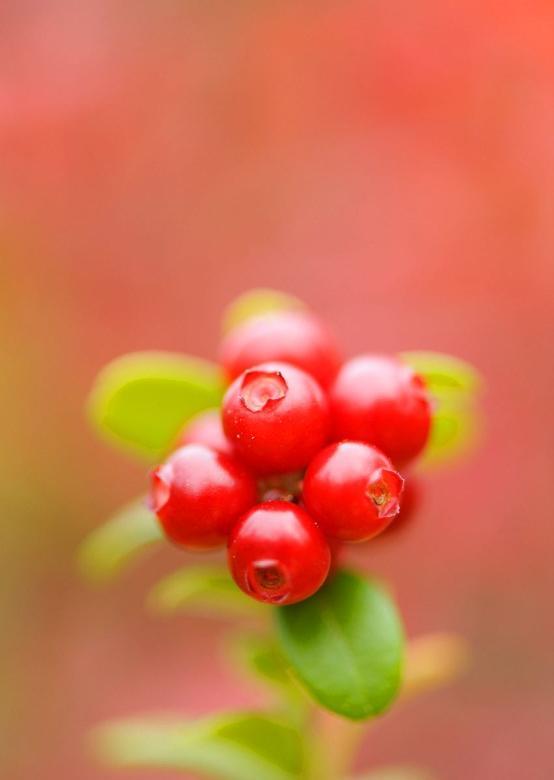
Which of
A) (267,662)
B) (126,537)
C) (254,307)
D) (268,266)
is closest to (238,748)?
(267,662)

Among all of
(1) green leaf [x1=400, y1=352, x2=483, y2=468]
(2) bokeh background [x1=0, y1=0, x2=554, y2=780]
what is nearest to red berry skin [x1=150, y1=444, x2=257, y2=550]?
(1) green leaf [x1=400, y1=352, x2=483, y2=468]

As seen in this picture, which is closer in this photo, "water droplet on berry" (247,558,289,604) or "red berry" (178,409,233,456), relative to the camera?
"water droplet on berry" (247,558,289,604)

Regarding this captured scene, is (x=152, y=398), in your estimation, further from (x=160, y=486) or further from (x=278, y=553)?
(x=278, y=553)

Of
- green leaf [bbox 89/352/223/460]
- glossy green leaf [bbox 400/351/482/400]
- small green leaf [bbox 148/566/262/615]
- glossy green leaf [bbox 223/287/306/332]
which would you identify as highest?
glossy green leaf [bbox 223/287/306/332]

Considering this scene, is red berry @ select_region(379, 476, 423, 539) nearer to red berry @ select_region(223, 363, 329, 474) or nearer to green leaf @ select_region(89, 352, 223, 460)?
red berry @ select_region(223, 363, 329, 474)

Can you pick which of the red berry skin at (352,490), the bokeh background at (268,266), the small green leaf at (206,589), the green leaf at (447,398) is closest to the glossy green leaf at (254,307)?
the green leaf at (447,398)

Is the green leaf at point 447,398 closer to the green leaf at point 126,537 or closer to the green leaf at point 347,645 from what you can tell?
the green leaf at point 347,645
